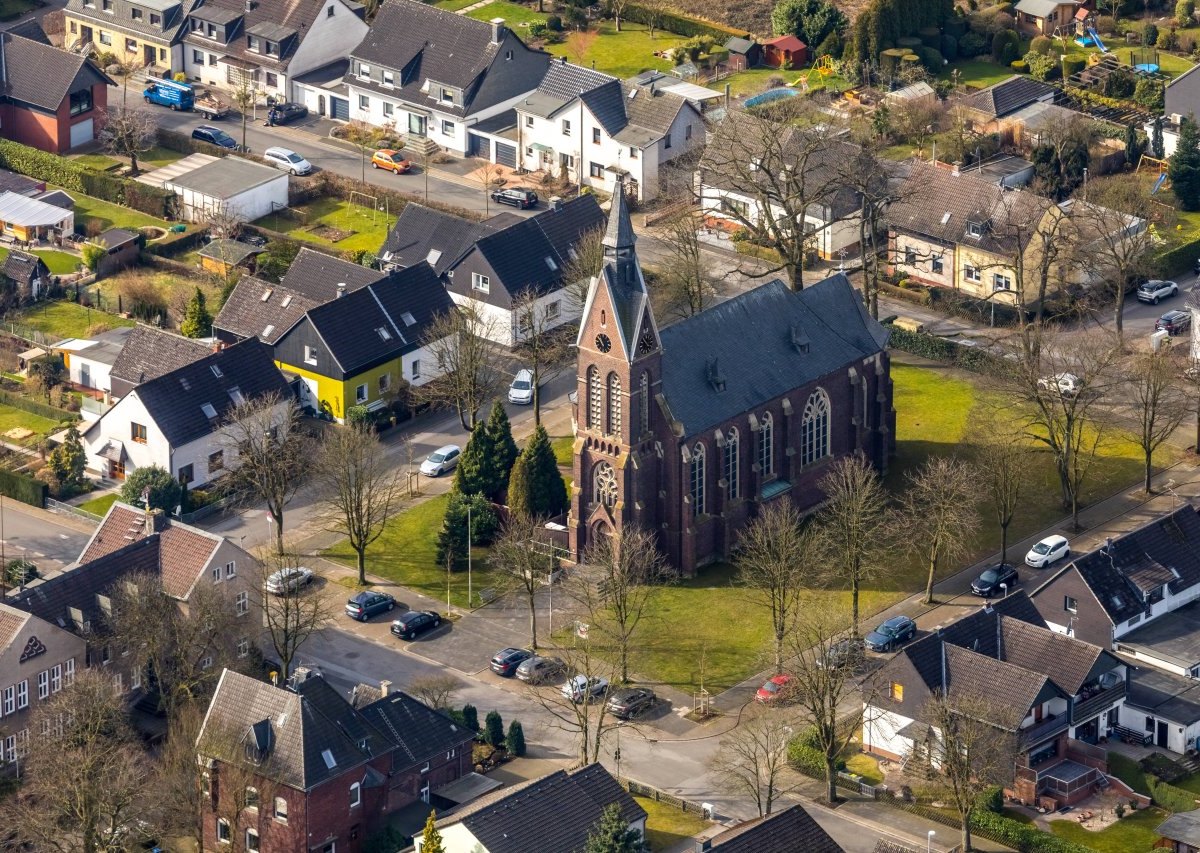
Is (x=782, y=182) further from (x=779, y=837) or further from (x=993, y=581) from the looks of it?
(x=779, y=837)

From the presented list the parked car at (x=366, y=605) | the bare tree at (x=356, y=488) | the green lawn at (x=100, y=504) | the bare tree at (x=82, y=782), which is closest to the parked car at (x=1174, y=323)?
the bare tree at (x=356, y=488)

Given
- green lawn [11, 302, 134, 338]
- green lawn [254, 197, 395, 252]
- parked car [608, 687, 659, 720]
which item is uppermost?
green lawn [254, 197, 395, 252]

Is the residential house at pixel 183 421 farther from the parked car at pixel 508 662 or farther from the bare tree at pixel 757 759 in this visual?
the bare tree at pixel 757 759

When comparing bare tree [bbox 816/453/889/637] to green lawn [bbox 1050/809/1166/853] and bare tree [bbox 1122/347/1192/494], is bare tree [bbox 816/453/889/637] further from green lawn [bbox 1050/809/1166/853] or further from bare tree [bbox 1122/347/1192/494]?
green lawn [bbox 1050/809/1166/853]

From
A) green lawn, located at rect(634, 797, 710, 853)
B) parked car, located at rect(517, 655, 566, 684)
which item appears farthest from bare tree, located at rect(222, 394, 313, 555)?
green lawn, located at rect(634, 797, 710, 853)

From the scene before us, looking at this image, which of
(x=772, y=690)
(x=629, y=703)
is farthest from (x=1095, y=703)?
Result: (x=629, y=703)

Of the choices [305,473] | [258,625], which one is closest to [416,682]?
[258,625]
